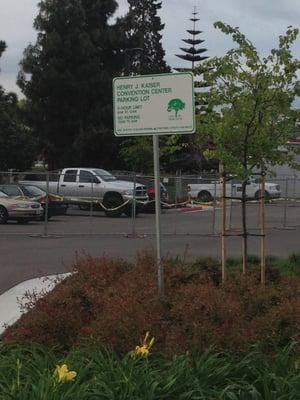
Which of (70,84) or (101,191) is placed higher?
(70,84)

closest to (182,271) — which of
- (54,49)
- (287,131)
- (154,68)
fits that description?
(287,131)

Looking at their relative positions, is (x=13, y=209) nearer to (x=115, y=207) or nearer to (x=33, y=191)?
(x=33, y=191)

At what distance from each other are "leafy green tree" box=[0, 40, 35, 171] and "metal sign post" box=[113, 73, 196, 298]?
34242mm

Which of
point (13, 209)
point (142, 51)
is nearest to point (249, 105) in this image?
point (13, 209)

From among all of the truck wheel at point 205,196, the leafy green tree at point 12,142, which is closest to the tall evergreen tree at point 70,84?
the leafy green tree at point 12,142

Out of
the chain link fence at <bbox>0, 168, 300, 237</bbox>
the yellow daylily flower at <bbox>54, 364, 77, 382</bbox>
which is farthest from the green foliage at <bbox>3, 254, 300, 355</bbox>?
the chain link fence at <bbox>0, 168, 300, 237</bbox>

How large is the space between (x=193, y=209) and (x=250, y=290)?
25849mm

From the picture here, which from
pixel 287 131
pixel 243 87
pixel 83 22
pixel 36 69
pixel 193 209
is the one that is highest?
pixel 83 22

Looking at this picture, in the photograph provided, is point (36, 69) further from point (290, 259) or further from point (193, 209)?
point (290, 259)

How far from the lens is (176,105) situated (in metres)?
6.68

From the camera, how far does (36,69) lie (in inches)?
2003

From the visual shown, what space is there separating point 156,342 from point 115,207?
22943mm

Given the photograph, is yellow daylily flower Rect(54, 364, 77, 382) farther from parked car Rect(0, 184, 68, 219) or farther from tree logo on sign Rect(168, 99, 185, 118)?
parked car Rect(0, 184, 68, 219)

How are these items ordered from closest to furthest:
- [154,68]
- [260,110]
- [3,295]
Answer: [260,110] < [3,295] < [154,68]
